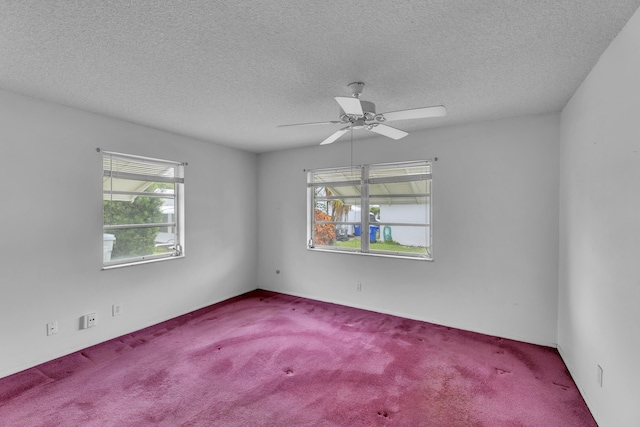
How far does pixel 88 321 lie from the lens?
3.03 meters

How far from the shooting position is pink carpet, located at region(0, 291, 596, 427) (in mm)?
2039

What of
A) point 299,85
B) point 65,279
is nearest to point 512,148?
point 299,85

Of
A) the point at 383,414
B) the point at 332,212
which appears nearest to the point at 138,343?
the point at 383,414

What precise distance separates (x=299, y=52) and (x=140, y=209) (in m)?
2.86

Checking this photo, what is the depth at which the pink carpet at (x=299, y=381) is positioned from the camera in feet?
6.69

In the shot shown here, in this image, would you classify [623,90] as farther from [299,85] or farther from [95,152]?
[95,152]

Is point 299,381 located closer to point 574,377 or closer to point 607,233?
point 574,377

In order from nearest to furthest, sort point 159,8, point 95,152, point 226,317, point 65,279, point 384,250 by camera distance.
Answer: point 159,8 < point 65,279 < point 95,152 < point 226,317 < point 384,250

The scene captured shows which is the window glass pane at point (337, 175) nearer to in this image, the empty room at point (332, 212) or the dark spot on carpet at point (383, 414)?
the empty room at point (332, 212)

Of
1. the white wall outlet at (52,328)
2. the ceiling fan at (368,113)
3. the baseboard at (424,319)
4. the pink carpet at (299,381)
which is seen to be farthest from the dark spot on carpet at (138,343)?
the ceiling fan at (368,113)

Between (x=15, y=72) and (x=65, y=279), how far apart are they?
71.8 inches

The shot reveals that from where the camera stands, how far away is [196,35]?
5.63 feet

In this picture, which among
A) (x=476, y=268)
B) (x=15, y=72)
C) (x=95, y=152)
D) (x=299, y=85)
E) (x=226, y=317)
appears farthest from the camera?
(x=226, y=317)

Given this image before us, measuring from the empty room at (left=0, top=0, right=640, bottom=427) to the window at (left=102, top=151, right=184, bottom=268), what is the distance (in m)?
0.03
